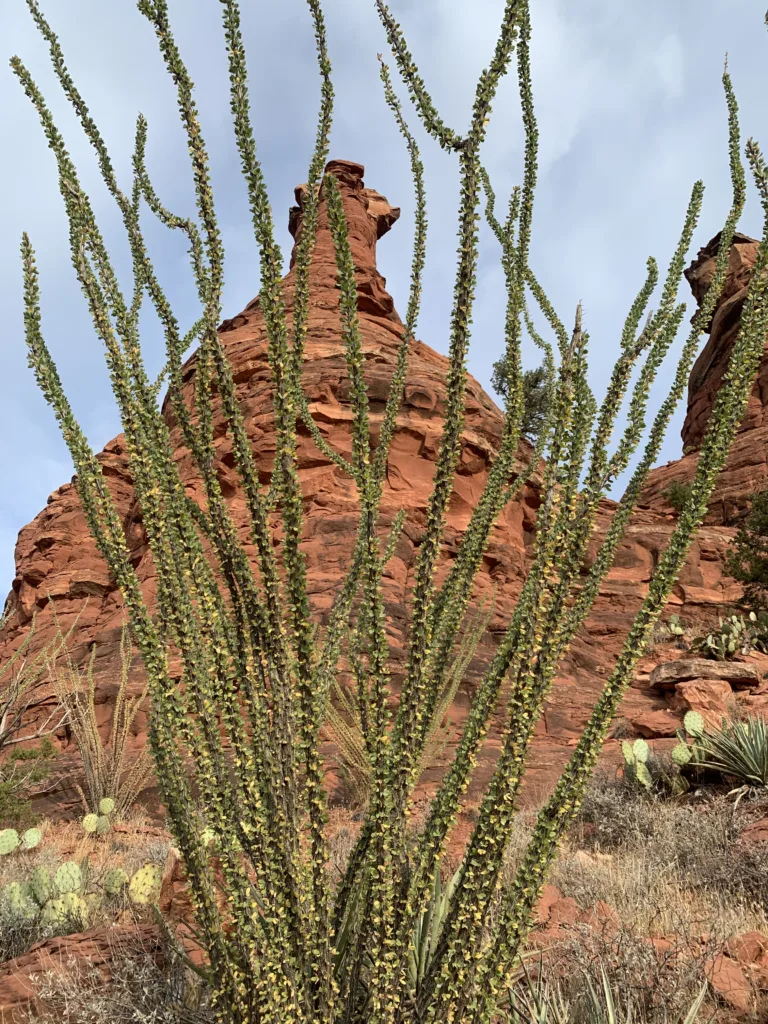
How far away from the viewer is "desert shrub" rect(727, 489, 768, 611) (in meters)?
15.3

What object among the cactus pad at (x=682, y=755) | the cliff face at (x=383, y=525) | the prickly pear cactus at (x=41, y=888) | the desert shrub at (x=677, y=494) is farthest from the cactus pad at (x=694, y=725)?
the desert shrub at (x=677, y=494)

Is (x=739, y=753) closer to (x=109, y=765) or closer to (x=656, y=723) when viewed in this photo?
(x=656, y=723)

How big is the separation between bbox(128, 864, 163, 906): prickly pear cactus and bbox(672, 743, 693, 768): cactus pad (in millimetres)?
4761

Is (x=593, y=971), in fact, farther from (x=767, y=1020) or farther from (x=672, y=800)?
(x=672, y=800)

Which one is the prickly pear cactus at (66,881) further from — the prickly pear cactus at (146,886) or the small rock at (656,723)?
the small rock at (656,723)

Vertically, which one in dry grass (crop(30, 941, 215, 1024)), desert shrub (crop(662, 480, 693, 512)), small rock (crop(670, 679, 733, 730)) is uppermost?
desert shrub (crop(662, 480, 693, 512))

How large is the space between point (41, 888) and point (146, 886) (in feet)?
2.39

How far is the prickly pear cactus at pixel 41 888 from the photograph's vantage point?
15.3 feet

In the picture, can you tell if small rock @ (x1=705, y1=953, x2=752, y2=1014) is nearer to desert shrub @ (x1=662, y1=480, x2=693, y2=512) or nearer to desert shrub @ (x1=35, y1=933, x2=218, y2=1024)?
desert shrub @ (x1=35, y1=933, x2=218, y2=1024)

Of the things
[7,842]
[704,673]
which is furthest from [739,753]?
[7,842]

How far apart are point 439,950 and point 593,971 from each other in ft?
3.87

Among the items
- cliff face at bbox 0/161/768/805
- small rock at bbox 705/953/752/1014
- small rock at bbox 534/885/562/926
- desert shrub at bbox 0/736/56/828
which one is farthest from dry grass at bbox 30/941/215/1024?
cliff face at bbox 0/161/768/805

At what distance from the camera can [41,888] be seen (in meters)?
4.68

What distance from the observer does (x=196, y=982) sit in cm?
341
